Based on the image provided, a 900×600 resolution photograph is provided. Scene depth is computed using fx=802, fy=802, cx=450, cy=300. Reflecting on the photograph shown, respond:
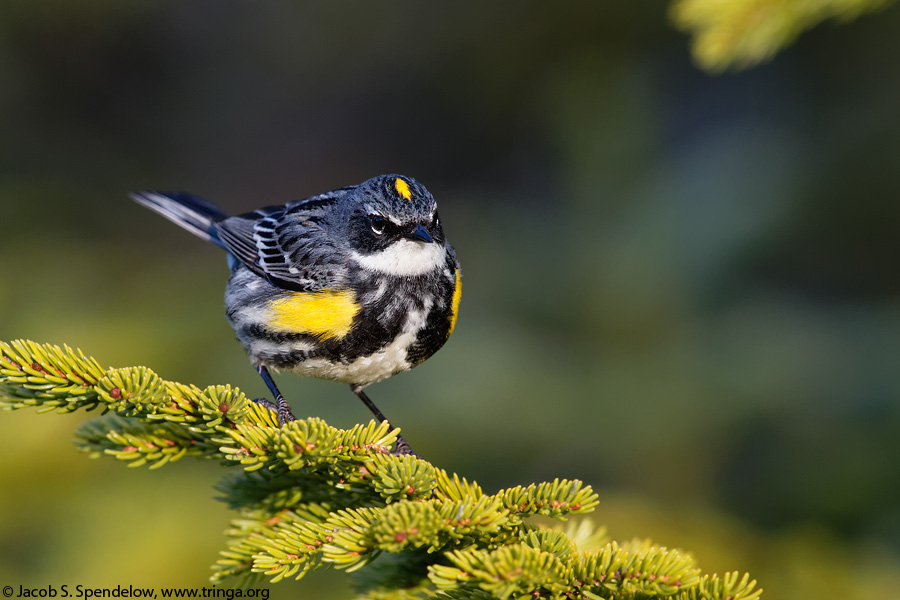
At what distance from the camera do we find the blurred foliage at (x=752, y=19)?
265 cm

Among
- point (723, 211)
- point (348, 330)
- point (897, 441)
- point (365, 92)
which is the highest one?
point (365, 92)

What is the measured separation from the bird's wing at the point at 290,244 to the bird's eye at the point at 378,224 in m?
0.19

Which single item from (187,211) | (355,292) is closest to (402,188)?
(355,292)

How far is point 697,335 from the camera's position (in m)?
4.05

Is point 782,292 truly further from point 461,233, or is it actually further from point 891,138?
point 461,233

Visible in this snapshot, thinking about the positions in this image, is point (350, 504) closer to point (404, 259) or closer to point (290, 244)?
point (404, 259)

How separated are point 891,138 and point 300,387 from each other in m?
3.72

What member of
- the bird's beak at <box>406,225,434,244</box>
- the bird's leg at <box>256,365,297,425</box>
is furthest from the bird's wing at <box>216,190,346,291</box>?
the bird's leg at <box>256,365,297,425</box>

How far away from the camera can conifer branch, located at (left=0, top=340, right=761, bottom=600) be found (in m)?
1.72

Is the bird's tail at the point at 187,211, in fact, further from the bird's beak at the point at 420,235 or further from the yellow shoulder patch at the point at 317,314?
the bird's beak at the point at 420,235

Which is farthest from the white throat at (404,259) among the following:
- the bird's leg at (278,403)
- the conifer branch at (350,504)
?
the conifer branch at (350,504)

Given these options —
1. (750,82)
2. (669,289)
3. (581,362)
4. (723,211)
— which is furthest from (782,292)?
(750,82)

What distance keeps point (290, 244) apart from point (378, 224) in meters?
0.52

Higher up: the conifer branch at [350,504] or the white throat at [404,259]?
the white throat at [404,259]
